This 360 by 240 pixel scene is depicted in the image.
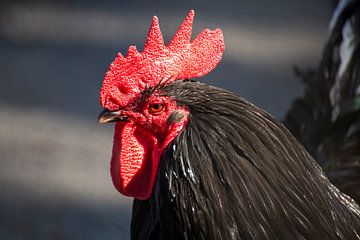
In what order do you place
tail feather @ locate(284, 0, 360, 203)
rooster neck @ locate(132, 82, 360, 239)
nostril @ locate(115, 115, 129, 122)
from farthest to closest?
tail feather @ locate(284, 0, 360, 203) → nostril @ locate(115, 115, 129, 122) → rooster neck @ locate(132, 82, 360, 239)

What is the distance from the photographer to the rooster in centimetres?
161

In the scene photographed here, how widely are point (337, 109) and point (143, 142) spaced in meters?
0.98

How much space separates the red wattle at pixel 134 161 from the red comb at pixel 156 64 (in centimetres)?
8

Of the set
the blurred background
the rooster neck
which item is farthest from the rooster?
the blurred background

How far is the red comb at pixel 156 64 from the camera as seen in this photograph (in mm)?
1705

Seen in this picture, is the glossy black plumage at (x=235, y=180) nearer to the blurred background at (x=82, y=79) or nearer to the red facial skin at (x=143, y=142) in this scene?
the red facial skin at (x=143, y=142)

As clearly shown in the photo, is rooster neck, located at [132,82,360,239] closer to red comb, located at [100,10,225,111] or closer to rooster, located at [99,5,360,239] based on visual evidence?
rooster, located at [99,5,360,239]

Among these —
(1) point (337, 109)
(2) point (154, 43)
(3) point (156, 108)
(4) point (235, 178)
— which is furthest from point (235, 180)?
(1) point (337, 109)

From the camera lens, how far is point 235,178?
161 cm

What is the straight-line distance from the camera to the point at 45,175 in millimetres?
3430

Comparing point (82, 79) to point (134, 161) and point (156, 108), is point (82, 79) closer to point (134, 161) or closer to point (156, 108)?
point (134, 161)

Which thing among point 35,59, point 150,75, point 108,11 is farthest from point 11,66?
point 150,75

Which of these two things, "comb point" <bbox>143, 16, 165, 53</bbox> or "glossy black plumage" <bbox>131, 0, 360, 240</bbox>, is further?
"comb point" <bbox>143, 16, 165, 53</bbox>

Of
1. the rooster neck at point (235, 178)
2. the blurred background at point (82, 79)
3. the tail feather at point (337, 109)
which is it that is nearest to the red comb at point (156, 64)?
the rooster neck at point (235, 178)
